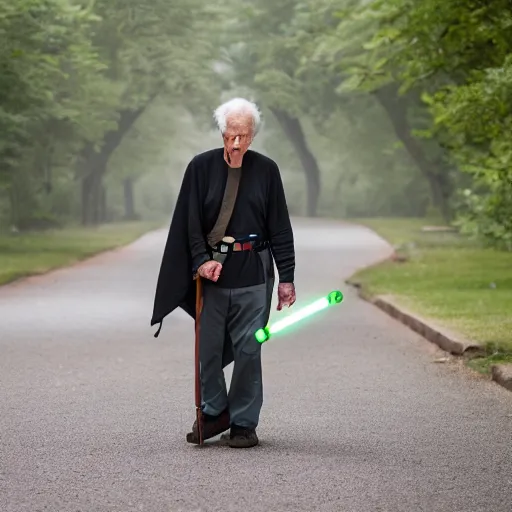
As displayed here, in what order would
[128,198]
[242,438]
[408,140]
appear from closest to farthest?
1. [242,438]
2. [408,140]
3. [128,198]

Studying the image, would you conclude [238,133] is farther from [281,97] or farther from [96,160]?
[281,97]

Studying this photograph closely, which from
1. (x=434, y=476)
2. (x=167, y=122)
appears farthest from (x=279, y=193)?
(x=167, y=122)

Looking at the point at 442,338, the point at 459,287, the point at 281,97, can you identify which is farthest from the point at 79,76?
the point at 442,338

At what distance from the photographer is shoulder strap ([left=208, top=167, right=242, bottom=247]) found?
7090 mm

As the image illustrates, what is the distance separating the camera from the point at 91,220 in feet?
190

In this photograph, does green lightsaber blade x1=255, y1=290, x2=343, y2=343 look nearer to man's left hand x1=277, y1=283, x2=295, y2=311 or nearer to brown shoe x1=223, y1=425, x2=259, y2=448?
man's left hand x1=277, y1=283, x2=295, y2=311

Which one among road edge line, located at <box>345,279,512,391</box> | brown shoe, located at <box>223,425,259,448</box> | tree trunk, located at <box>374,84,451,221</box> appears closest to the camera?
brown shoe, located at <box>223,425,259,448</box>

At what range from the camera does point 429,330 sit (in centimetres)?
1310

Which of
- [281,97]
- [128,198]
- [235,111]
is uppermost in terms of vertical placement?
[281,97]

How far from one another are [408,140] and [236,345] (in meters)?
43.3

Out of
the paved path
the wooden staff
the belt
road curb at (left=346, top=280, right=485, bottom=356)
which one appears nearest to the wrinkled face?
the belt

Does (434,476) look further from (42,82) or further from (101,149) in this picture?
(101,149)

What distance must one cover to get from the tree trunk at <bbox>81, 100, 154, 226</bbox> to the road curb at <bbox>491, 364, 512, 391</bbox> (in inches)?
1789

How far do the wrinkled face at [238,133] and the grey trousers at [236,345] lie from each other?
644 millimetres
